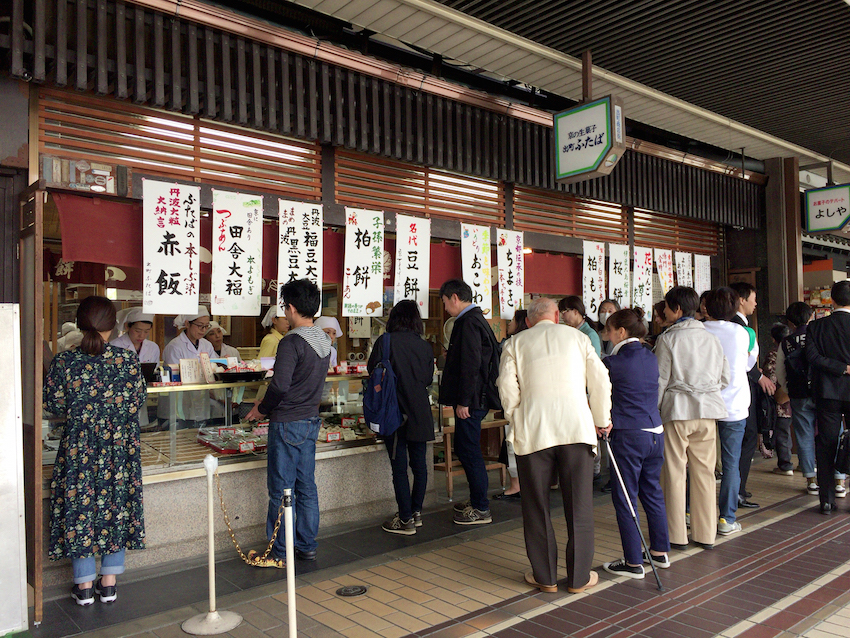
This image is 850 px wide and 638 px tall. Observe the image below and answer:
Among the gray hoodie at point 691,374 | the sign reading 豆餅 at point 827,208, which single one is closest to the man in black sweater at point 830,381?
the gray hoodie at point 691,374

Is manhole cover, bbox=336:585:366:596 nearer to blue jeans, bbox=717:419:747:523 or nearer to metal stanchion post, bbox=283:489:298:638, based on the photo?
metal stanchion post, bbox=283:489:298:638

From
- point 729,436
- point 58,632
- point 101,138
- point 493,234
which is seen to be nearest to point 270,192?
point 101,138

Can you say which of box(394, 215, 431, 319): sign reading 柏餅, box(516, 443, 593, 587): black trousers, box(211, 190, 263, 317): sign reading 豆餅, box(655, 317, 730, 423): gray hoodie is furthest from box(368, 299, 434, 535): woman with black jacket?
box(655, 317, 730, 423): gray hoodie

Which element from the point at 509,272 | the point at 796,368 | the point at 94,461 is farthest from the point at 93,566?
the point at 796,368

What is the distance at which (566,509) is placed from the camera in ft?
15.9

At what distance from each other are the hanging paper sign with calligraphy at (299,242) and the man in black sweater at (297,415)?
810mm

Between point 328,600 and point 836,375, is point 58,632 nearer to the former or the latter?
point 328,600

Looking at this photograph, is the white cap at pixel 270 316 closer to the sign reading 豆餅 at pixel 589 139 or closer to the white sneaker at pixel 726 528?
the sign reading 豆餅 at pixel 589 139

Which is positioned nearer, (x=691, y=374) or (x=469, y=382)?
(x=691, y=374)

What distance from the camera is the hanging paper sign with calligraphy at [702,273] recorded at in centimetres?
1124

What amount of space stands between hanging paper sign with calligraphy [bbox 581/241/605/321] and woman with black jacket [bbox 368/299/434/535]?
3.82m

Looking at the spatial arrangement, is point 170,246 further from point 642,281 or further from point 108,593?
point 642,281

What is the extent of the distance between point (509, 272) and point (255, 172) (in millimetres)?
3482

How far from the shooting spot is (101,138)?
548 centimetres
